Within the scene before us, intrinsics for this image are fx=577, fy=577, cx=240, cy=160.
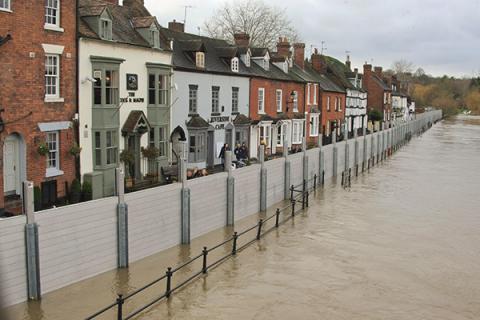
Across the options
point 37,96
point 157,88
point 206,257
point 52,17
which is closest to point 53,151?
point 37,96

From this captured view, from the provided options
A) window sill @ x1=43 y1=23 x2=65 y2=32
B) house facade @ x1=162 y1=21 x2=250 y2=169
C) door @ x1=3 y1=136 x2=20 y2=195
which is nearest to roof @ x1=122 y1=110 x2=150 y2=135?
house facade @ x1=162 y1=21 x2=250 y2=169

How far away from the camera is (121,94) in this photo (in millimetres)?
23969

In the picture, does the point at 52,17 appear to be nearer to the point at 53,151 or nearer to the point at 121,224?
the point at 53,151

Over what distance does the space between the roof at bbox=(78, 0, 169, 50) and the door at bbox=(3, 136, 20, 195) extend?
5.03 meters

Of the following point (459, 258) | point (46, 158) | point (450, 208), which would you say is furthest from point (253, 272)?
point (450, 208)

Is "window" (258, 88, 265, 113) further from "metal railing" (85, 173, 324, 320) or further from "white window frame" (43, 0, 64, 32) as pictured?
"white window frame" (43, 0, 64, 32)

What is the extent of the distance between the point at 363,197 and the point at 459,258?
10860 millimetres

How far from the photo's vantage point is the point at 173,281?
13.7m

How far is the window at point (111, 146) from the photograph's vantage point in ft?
75.9

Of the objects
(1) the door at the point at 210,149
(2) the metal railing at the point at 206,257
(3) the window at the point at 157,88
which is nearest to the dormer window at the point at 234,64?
(1) the door at the point at 210,149

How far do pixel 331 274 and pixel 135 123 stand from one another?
1218cm

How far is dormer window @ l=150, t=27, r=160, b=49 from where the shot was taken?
85.4 ft

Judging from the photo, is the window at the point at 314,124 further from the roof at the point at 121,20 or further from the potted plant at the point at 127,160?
the potted plant at the point at 127,160

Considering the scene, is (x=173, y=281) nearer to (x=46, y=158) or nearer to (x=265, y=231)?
(x=265, y=231)
